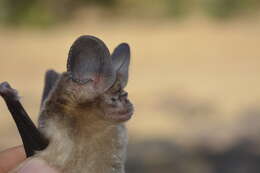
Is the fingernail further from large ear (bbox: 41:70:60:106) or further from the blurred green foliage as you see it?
the blurred green foliage

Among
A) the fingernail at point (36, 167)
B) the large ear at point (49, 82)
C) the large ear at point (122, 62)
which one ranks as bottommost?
the fingernail at point (36, 167)

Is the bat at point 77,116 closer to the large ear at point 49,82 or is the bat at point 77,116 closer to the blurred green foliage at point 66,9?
the large ear at point 49,82

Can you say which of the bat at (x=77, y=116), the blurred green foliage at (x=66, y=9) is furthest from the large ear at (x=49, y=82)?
the blurred green foliage at (x=66, y=9)

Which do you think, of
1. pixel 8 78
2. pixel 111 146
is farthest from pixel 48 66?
pixel 111 146

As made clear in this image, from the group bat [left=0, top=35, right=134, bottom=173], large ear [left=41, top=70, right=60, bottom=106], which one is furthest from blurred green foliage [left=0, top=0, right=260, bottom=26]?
bat [left=0, top=35, right=134, bottom=173]

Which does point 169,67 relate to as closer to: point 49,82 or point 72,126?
point 49,82

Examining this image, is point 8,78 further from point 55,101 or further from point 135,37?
point 55,101

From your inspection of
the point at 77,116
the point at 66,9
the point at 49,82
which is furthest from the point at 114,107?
the point at 66,9
